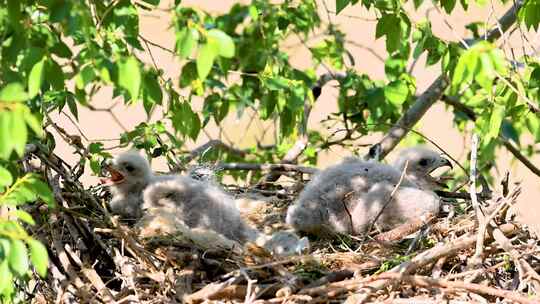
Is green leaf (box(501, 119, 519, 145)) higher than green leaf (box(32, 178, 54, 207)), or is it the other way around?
green leaf (box(32, 178, 54, 207))

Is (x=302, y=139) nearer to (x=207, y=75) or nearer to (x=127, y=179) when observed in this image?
(x=127, y=179)

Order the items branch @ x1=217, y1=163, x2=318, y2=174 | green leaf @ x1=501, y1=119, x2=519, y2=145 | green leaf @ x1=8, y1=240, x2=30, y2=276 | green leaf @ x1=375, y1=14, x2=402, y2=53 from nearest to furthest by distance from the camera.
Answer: green leaf @ x1=8, y1=240, x2=30, y2=276 < green leaf @ x1=375, y1=14, x2=402, y2=53 < branch @ x1=217, y1=163, x2=318, y2=174 < green leaf @ x1=501, y1=119, x2=519, y2=145

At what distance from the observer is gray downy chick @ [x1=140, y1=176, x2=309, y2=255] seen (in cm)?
628

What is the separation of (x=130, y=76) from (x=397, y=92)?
157 inches

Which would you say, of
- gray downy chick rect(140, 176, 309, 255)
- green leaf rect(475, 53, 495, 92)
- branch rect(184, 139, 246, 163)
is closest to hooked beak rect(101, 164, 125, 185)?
gray downy chick rect(140, 176, 309, 255)

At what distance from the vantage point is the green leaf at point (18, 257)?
4059 millimetres

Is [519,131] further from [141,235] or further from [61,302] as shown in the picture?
[61,302]

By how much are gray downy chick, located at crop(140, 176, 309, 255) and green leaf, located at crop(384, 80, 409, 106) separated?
1835 mm

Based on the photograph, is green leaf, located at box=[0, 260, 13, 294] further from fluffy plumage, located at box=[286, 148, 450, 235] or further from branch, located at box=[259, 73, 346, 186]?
branch, located at box=[259, 73, 346, 186]

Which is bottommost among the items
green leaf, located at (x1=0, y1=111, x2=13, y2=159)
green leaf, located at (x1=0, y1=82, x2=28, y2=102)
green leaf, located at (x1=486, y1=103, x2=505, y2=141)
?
green leaf, located at (x1=486, y1=103, x2=505, y2=141)

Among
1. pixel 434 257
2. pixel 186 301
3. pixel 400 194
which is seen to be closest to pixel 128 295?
pixel 186 301

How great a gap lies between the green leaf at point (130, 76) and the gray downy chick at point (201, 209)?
2.00 m

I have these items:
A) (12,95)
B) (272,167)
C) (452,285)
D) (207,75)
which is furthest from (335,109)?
(12,95)

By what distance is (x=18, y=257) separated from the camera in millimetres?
4074
